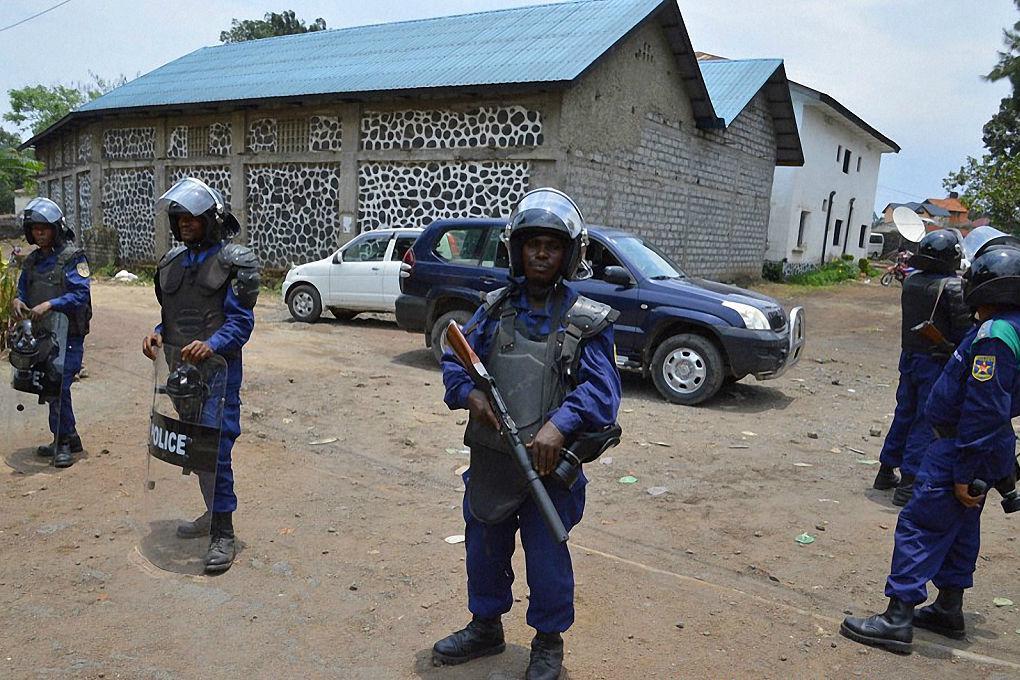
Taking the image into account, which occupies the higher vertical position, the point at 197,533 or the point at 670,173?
the point at 670,173

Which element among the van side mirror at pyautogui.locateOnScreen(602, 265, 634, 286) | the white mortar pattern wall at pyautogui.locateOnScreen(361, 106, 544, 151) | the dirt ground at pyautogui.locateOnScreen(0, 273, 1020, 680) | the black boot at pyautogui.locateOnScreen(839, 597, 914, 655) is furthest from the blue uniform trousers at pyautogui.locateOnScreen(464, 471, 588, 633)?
the white mortar pattern wall at pyautogui.locateOnScreen(361, 106, 544, 151)

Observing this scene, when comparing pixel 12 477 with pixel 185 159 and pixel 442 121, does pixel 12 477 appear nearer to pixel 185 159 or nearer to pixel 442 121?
pixel 442 121

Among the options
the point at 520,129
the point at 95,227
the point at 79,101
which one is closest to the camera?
the point at 520,129

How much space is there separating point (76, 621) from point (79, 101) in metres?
55.2

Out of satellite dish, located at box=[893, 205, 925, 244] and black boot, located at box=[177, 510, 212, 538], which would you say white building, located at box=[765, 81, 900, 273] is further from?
black boot, located at box=[177, 510, 212, 538]

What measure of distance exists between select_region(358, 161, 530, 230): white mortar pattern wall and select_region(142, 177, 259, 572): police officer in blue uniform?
1015 centimetres

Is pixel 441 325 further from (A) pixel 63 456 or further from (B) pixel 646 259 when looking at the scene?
(A) pixel 63 456

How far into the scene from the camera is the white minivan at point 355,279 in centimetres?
1188

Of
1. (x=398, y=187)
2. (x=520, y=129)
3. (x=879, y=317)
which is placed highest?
(x=520, y=129)

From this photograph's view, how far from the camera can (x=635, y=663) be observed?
316cm

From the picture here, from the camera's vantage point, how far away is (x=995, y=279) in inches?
130

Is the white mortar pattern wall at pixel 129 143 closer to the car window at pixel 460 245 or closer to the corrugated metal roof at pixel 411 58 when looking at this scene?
the corrugated metal roof at pixel 411 58

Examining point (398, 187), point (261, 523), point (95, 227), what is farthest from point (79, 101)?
point (261, 523)

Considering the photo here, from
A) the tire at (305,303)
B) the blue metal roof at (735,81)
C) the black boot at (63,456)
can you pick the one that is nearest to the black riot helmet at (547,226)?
the black boot at (63,456)
